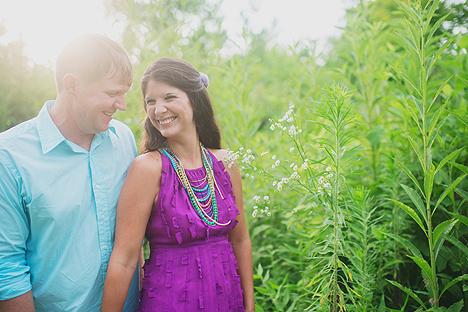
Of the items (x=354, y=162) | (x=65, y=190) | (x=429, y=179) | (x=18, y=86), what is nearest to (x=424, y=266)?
(x=429, y=179)

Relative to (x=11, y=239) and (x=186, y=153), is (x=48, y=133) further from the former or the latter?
(x=186, y=153)

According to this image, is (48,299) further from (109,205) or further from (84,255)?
(109,205)

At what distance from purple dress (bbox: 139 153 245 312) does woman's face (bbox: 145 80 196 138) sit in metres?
0.16

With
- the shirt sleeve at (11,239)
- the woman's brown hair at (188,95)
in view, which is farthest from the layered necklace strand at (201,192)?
the shirt sleeve at (11,239)

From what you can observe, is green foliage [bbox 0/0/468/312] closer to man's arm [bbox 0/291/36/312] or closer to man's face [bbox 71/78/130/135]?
man's face [bbox 71/78/130/135]

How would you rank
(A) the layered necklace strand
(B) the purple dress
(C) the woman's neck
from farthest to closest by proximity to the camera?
1. (C) the woman's neck
2. (A) the layered necklace strand
3. (B) the purple dress

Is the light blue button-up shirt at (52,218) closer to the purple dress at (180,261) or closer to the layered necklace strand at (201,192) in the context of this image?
the purple dress at (180,261)

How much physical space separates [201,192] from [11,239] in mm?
800

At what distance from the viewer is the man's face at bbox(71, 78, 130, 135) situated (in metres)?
1.31

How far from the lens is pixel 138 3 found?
8.09ft

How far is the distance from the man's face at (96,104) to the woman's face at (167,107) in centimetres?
16

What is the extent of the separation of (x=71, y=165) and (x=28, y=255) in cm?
40

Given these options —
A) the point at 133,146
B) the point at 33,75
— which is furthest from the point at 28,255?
the point at 33,75

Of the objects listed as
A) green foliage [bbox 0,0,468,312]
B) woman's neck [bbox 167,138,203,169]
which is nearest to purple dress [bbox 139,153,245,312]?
woman's neck [bbox 167,138,203,169]
